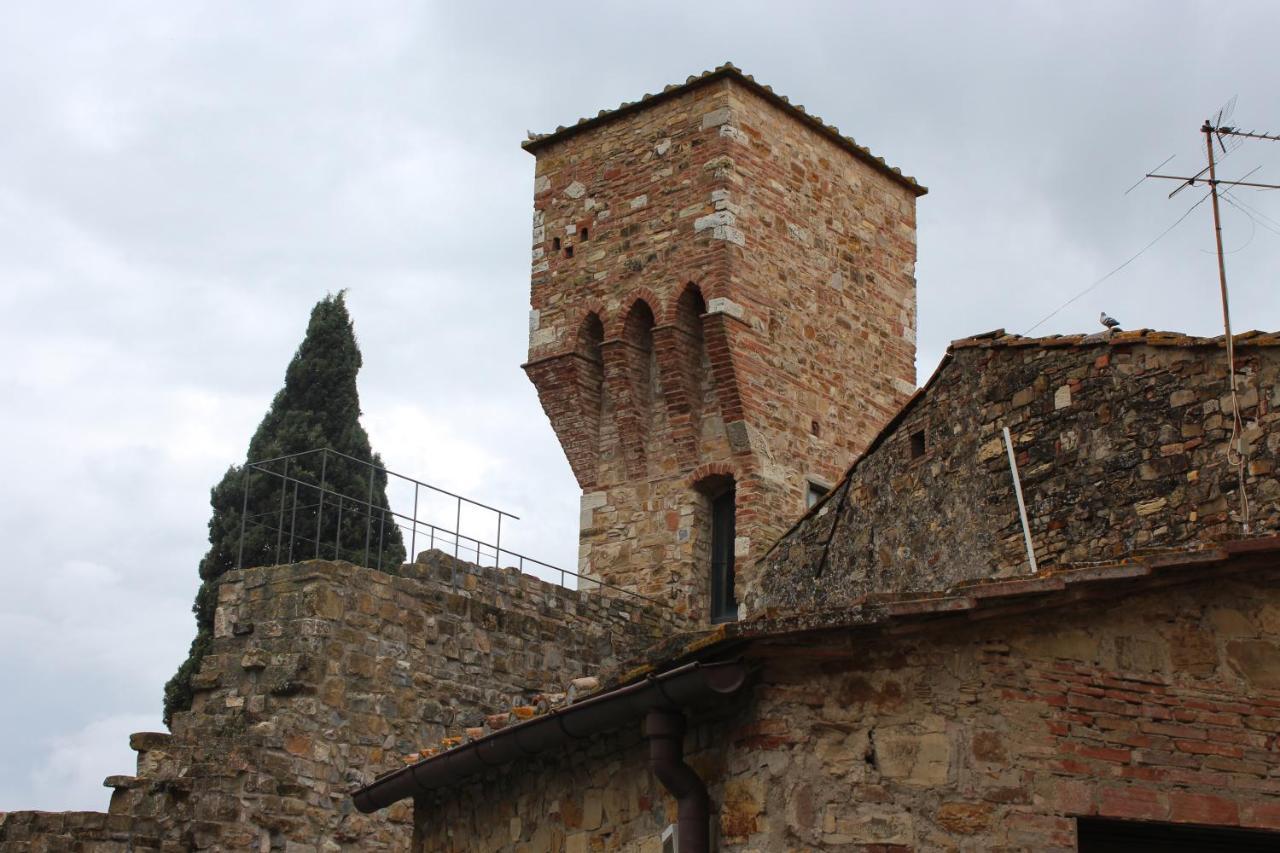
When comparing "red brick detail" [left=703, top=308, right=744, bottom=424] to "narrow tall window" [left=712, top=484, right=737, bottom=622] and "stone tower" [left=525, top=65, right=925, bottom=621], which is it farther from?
"narrow tall window" [left=712, top=484, right=737, bottom=622]

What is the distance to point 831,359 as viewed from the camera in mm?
20188

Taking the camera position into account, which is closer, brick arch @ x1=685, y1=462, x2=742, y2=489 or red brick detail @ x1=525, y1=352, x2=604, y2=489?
brick arch @ x1=685, y1=462, x2=742, y2=489

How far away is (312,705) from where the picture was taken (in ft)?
44.6

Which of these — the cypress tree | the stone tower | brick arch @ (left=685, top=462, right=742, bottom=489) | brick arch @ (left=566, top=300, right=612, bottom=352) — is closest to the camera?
brick arch @ (left=685, top=462, right=742, bottom=489)

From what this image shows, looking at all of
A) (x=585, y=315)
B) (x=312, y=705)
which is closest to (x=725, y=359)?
(x=585, y=315)

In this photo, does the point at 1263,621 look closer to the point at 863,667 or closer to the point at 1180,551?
the point at 1180,551

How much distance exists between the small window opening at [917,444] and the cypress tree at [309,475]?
11499 mm

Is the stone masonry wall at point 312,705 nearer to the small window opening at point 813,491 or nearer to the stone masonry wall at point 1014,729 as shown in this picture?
the small window opening at point 813,491

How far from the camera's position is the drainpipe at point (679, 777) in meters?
7.21

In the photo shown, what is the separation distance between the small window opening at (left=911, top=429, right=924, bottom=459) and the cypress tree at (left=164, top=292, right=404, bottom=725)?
11.5 m

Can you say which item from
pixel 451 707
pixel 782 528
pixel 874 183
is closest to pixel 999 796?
pixel 451 707

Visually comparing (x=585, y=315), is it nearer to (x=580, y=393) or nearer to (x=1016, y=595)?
(x=580, y=393)

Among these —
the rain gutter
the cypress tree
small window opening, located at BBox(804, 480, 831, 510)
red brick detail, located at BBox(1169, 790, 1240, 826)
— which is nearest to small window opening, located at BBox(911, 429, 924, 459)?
the rain gutter

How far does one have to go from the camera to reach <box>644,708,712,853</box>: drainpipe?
23.6ft
